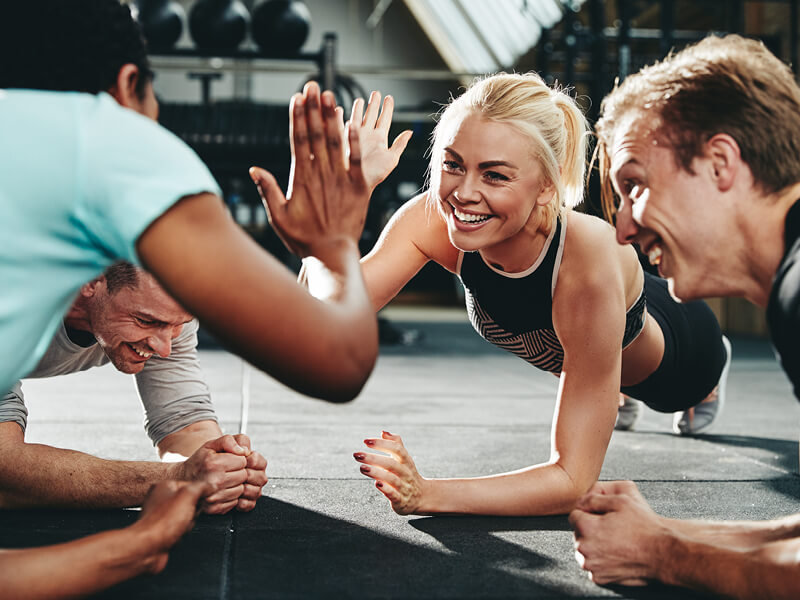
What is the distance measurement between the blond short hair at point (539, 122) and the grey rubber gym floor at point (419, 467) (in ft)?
2.34

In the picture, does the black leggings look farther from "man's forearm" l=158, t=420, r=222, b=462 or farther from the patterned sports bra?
"man's forearm" l=158, t=420, r=222, b=462

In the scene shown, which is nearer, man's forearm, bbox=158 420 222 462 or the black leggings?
man's forearm, bbox=158 420 222 462

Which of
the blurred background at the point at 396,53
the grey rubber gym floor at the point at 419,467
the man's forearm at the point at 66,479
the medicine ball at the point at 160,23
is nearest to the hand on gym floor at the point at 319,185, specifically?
the grey rubber gym floor at the point at 419,467

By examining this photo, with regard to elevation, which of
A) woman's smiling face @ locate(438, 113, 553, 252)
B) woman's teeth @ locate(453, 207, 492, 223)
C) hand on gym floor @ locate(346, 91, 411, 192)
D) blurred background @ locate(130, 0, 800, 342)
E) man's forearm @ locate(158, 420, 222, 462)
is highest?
hand on gym floor @ locate(346, 91, 411, 192)

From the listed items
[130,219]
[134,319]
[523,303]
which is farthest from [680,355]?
[130,219]

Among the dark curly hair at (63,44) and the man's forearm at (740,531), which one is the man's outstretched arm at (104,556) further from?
the man's forearm at (740,531)

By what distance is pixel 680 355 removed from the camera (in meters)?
2.45

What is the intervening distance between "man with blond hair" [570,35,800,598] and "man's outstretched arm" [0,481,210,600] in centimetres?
64

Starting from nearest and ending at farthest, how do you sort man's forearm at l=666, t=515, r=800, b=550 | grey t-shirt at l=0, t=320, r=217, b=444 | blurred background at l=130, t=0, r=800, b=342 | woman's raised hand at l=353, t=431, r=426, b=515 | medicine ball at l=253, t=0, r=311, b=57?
man's forearm at l=666, t=515, r=800, b=550, woman's raised hand at l=353, t=431, r=426, b=515, grey t-shirt at l=0, t=320, r=217, b=444, blurred background at l=130, t=0, r=800, b=342, medicine ball at l=253, t=0, r=311, b=57

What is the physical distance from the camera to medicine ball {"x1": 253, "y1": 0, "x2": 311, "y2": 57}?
21.5ft

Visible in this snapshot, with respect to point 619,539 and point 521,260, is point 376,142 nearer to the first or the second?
point 521,260

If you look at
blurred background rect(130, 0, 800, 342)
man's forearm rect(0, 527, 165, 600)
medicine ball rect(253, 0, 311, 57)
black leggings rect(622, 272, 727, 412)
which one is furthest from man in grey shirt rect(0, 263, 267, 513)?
medicine ball rect(253, 0, 311, 57)

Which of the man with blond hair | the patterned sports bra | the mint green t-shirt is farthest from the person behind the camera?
the patterned sports bra

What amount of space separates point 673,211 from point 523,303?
0.70 m
